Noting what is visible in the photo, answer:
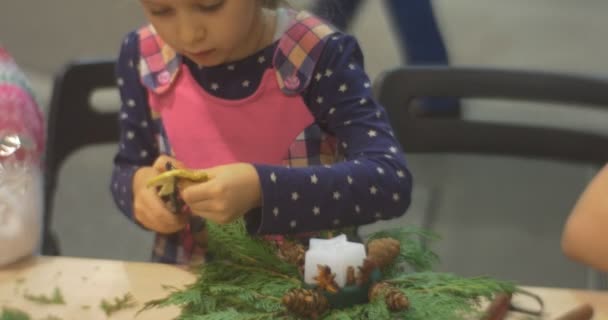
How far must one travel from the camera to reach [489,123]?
4.37ft

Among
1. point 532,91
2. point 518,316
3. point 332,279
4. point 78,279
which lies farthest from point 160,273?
point 532,91

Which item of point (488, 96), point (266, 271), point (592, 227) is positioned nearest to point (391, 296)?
point (266, 271)

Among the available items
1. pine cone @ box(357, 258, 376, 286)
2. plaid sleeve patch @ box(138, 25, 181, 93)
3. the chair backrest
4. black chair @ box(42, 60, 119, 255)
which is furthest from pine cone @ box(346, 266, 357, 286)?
black chair @ box(42, 60, 119, 255)

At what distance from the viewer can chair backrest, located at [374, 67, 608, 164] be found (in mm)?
1258

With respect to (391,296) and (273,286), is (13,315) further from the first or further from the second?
(391,296)

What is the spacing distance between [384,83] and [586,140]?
0.35 m

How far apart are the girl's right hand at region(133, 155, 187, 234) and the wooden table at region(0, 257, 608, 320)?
0.15ft

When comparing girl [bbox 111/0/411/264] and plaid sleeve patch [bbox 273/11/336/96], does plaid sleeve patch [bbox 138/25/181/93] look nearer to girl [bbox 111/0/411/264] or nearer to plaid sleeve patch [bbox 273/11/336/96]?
girl [bbox 111/0/411/264]

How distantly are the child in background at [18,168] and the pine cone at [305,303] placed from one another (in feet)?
1.21

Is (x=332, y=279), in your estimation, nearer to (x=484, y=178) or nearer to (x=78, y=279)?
(x=78, y=279)

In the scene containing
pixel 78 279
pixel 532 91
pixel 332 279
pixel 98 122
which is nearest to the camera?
pixel 332 279

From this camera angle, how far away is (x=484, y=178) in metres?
1.88

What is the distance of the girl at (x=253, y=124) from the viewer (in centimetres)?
83

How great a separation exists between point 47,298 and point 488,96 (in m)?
0.74
